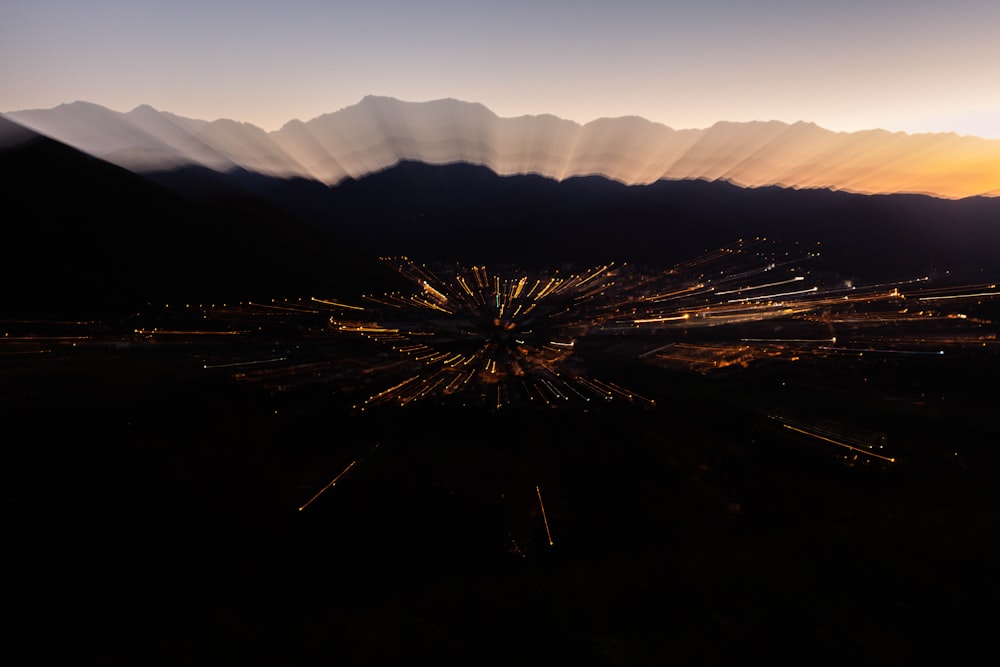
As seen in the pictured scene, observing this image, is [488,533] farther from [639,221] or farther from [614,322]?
[639,221]

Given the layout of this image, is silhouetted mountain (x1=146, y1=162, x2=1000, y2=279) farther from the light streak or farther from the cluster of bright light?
the light streak

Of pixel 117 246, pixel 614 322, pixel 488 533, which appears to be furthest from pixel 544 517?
pixel 117 246

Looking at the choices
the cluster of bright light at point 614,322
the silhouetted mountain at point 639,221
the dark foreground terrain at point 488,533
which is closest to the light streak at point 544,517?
the dark foreground terrain at point 488,533

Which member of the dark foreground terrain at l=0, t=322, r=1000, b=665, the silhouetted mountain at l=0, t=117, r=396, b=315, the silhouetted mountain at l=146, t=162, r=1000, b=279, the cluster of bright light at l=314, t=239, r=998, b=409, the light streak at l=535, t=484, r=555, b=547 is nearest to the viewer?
the dark foreground terrain at l=0, t=322, r=1000, b=665

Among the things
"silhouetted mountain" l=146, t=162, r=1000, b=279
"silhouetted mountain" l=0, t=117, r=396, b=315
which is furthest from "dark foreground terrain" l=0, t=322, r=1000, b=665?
"silhouetted mountain" l=146, t=162, r=1000, b=279

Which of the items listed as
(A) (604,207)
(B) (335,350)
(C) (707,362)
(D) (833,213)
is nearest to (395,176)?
(A) (604,207)

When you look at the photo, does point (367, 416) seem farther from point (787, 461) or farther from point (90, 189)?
point (90, 189)
